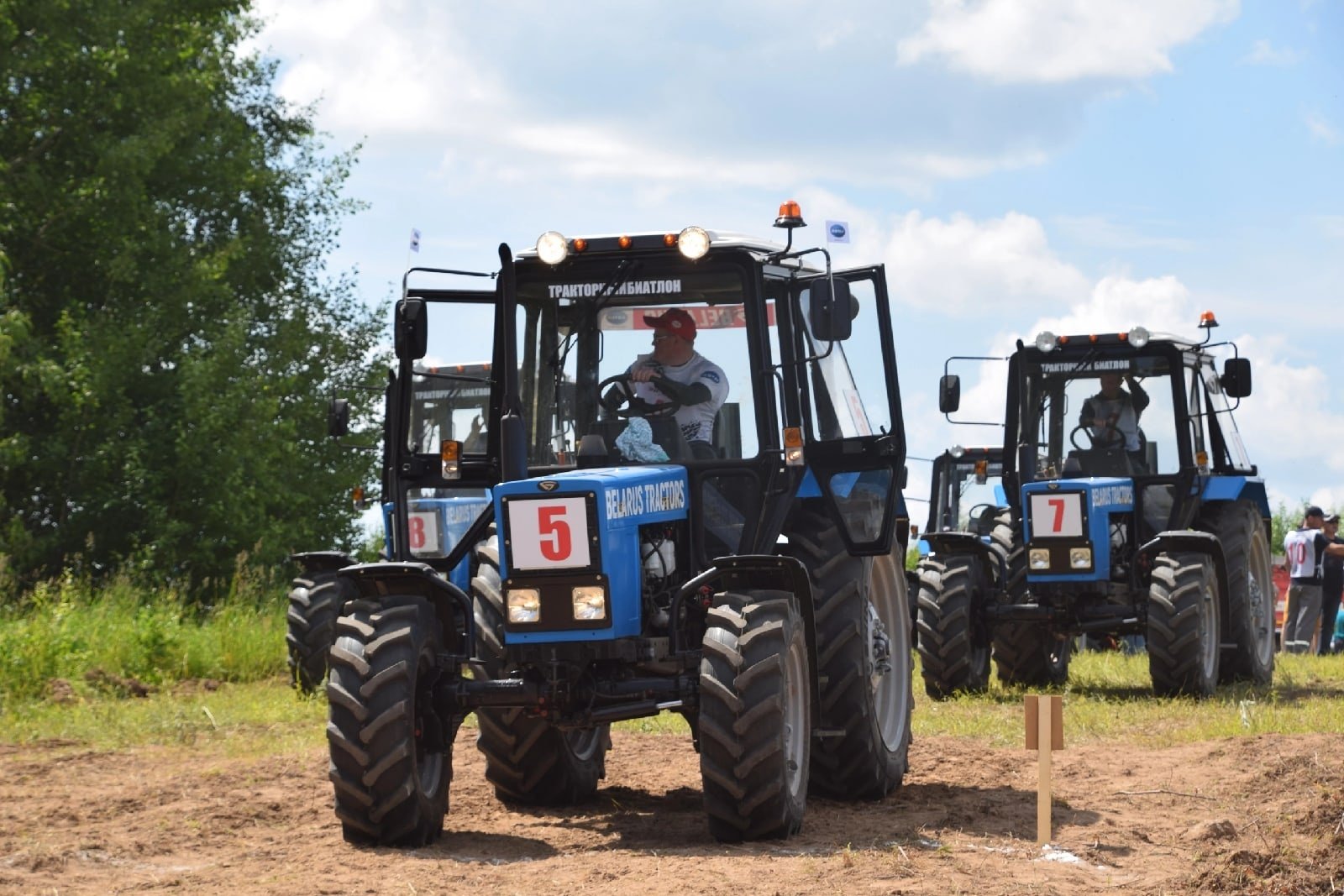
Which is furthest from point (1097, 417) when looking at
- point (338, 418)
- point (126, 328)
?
point (126, 328)

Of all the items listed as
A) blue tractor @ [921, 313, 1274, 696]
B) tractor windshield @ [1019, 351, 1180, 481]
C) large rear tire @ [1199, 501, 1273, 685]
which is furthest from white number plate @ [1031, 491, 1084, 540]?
large rear tire @ [1199, 501, 1273, 685]

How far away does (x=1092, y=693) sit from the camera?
14672mm

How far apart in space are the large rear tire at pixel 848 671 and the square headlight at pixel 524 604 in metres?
1.60

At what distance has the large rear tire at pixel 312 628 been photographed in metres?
14.9

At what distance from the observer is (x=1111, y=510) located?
14.6m

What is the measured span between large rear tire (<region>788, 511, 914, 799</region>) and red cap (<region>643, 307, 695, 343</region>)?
46.1 inches

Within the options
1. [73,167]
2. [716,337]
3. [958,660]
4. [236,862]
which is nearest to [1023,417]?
[958,660]

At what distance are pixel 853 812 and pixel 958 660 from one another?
573cm

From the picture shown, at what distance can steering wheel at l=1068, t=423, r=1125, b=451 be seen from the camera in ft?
49.8

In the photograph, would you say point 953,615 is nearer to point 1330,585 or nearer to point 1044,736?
point 1044,736

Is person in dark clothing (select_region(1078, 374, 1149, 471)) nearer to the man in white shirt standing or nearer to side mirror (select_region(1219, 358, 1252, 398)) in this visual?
side mirror (select_region(1219, 358, 1252, 398))

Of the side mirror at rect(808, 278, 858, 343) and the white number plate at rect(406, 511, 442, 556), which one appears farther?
the white number plate at rect(406, 511, 442, 556)

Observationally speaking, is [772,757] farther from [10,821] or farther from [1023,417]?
[1023,417]

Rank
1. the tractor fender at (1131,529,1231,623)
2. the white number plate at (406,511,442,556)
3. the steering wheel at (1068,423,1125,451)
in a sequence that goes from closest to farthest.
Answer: the white number plate at (406,511,442,556) → the tractor fender at (1131,529,1231,623) → the steering wheel at (1068,423,1125,451)
